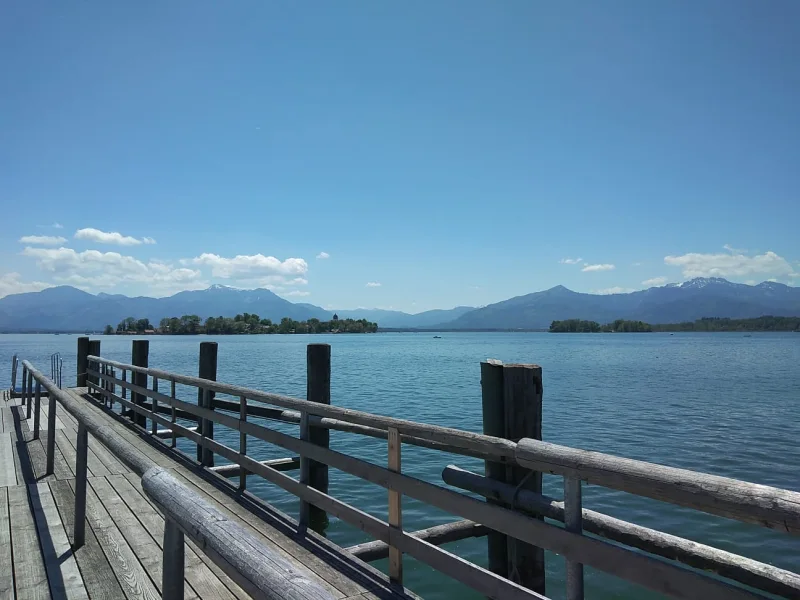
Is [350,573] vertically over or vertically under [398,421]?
under

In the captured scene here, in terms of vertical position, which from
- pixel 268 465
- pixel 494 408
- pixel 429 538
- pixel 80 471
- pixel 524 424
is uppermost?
pixel 494 408

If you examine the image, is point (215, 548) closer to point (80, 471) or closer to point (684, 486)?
point (684, 486)

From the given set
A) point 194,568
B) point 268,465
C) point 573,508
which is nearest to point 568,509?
point 573,508

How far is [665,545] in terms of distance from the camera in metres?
3.65

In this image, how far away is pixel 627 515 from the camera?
9.86 m

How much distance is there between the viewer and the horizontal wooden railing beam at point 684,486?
202cm

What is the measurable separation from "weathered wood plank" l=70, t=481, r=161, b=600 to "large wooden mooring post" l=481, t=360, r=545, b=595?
9.71ft

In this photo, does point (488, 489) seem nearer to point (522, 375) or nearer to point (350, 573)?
point (522, 375)

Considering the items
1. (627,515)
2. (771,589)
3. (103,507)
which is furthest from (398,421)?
(627,515)

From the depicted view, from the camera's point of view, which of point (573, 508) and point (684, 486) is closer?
point (684, 486)

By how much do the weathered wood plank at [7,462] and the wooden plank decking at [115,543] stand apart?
0.04 ft

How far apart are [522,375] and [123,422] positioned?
10.2 metres

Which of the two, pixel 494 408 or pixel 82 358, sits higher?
pixel 494 408

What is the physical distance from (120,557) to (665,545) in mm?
4369
